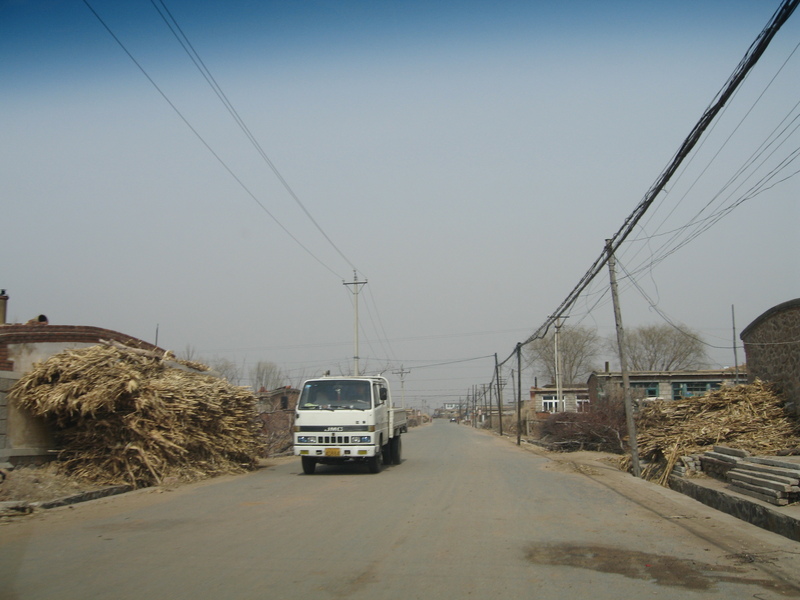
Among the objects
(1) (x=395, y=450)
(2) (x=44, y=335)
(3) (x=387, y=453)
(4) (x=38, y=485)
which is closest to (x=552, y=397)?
(1) (x=395, y=450)

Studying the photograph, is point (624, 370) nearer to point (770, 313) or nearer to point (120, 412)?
point (770, 313)

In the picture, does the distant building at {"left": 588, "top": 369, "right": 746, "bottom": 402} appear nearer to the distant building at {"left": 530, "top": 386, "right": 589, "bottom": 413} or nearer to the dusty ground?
the distant building at {"left": 530, "top": 386, "right": 589, "bottom": 413}

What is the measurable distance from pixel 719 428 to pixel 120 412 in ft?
48.4

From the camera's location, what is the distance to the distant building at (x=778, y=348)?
16672mm

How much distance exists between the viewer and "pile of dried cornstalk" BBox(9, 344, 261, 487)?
1332 centimetres

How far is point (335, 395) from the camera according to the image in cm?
1719

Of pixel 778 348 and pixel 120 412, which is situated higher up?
pixel 778 348

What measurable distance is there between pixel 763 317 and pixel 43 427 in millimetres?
18600

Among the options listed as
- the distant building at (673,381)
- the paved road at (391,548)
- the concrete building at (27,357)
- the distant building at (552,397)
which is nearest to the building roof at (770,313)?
the paved road at (391,548)

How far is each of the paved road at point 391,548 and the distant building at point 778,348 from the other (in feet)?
21.6

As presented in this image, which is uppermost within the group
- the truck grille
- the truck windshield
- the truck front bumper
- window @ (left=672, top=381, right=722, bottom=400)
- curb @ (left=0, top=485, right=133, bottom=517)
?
window @ (left=672, top=381, right=722, bottom=400)

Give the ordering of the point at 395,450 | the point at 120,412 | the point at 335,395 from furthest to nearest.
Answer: the point at 395,450
the point at 335,395
the point at 120,412

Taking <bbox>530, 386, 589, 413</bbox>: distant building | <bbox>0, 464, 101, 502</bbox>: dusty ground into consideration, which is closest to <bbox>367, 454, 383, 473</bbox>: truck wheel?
<bbox>0, 464, 101, 502</bbox>: dusty ground

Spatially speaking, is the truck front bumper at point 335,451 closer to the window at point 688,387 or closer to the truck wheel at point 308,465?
the truck wheel at point 308,465
